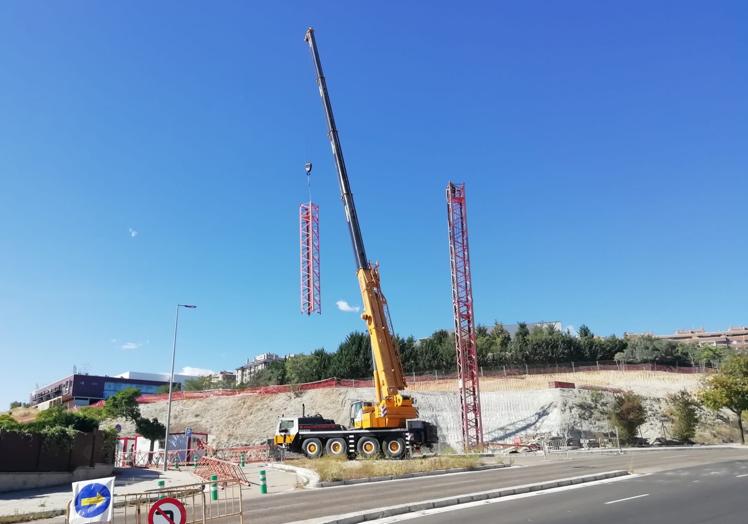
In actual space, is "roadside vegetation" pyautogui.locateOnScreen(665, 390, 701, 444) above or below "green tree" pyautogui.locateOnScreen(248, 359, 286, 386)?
below

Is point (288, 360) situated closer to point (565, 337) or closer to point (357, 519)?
point (565, 337)

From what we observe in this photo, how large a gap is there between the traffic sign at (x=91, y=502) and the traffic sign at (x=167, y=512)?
741 millimetres

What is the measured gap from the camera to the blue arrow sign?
23.7ft

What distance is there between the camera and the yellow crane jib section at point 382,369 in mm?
30797

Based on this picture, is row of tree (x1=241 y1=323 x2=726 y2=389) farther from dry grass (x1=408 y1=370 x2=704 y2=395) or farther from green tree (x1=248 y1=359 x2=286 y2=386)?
dry grass (x1=408 y1=370 x2=704 y2=395)

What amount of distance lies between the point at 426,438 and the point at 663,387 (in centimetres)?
4123

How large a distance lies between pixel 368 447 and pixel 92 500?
987 inches

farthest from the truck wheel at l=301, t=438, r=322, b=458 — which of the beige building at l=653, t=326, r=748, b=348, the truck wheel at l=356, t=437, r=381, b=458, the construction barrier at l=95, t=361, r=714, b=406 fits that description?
the beige building at l=653, t=326, r=748, b=348

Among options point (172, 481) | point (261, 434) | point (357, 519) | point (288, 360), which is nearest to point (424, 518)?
point (357, 519)

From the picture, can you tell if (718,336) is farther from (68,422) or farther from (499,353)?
(68,422)

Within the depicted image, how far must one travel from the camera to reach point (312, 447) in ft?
104

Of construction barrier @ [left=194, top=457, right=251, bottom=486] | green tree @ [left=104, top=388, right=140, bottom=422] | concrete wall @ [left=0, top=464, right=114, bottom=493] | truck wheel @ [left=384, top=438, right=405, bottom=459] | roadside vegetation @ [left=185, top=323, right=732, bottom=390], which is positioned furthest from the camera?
roadside vegetation @ [left=185, top=323, right=732, bottom=390]

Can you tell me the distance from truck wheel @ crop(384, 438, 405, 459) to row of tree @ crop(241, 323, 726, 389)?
4674cm

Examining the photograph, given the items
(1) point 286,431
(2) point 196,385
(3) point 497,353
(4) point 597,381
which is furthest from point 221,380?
(1) point 286,431
